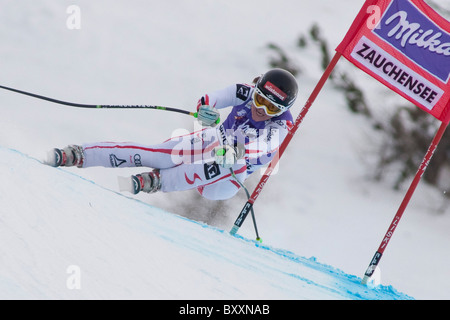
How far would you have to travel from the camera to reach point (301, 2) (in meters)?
15.9

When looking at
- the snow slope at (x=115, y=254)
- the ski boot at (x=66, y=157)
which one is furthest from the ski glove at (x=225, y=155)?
the ski boot at (x=66, y=157)

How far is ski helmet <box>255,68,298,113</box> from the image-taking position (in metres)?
4.55

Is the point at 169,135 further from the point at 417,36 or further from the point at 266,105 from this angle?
the point at 417,36

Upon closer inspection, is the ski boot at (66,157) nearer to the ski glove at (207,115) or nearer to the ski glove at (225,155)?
the ski glove at (207,115)

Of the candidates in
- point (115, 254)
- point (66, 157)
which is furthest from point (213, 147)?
point (115, 254)

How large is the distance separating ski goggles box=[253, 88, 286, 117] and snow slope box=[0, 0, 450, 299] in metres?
0.92

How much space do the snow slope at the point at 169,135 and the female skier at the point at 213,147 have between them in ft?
1.25

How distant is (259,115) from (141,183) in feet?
3.19

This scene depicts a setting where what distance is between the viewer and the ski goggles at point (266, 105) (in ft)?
15.2

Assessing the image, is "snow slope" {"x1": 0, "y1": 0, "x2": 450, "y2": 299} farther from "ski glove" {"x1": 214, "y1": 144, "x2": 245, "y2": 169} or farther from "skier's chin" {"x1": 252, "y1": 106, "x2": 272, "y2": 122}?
"skier's chin" {"x1": 252, "y1": 106, "x2": 272, "y2": 122}

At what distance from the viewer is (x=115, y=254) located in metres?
3.01

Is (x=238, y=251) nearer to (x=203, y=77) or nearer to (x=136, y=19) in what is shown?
(x=203, y=77)
